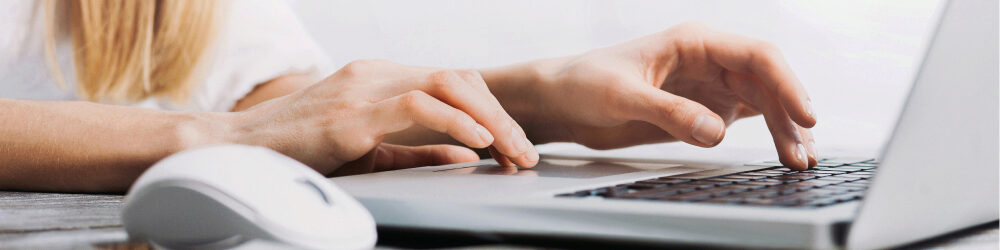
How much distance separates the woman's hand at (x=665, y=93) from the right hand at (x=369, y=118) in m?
0.11

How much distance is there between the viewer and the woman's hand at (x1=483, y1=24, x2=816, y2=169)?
638mm

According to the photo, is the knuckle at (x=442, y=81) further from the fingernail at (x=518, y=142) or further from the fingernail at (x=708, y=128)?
the fingernail at (x=708, y=128)

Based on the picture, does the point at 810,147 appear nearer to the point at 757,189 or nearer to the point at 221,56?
the point at 757,189

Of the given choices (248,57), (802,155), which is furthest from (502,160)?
(248,57)

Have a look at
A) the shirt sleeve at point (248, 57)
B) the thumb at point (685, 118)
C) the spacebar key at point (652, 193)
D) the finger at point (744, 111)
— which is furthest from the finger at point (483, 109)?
the shirt sleeve at point (248, 57)

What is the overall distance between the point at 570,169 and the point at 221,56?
866mm

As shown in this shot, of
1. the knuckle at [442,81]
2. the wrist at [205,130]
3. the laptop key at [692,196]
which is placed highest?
the knuckle at [442,81]

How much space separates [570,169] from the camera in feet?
2.02

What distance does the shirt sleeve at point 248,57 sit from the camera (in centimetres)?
127

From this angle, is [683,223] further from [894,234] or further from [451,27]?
[451,27]

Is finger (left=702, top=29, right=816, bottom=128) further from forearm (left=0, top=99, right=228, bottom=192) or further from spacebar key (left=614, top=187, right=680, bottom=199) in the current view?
forearm (left=0, top=99, right=228, bottom=192)

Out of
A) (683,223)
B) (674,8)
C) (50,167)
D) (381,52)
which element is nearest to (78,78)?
(50,167)

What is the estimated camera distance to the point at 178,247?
1.15 ft

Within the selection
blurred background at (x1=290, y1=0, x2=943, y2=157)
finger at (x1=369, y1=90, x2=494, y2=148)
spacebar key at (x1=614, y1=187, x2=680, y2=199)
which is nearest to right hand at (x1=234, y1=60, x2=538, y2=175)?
finger at (x1=369, y1=90, x2=494, y2=148)
